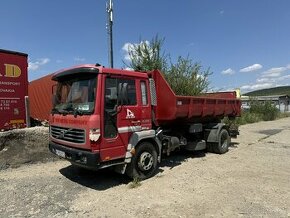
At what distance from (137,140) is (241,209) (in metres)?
2.84

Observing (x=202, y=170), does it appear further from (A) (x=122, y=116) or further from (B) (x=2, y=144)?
(B) (x=2, y=144)

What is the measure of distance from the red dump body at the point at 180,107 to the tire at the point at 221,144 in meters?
0.62

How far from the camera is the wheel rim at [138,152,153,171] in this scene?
784 centimetres

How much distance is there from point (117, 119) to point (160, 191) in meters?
1.78

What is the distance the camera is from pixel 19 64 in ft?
34.8

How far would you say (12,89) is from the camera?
1041 centimetres

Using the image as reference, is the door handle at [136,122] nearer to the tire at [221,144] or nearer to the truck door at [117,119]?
the truck door at [117,119]

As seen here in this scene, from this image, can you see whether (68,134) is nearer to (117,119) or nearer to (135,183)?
(117,119)

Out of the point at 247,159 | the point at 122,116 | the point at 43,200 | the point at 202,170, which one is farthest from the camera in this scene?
the point at 247,159

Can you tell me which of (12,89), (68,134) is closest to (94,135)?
(68,134)

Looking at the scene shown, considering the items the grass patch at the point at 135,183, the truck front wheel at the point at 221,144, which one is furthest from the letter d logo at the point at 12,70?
the truck front wheel at the point at 221,144

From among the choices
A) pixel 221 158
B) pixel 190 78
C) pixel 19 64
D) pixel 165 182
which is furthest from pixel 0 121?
pixel 190 78

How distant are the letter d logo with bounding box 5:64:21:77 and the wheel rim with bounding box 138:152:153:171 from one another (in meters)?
5.24

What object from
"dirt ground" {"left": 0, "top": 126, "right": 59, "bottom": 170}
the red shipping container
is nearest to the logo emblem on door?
"dirt ground" {"left": 0, "top": 126, "right": 59, "bottom": 170}
